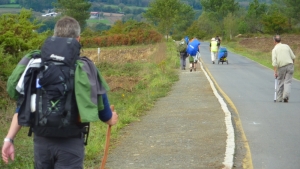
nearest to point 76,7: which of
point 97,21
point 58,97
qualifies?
point 97,21

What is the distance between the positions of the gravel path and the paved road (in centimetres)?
56

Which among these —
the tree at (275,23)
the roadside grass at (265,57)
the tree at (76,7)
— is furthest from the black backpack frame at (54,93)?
the tree at (275,23)

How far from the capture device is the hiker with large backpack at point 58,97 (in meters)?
4.55

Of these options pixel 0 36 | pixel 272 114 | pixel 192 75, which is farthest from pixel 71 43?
pixel 192 75

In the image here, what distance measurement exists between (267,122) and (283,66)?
13.9 ft

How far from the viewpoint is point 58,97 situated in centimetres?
455

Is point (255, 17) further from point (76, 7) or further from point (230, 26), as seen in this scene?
point (76, 7)

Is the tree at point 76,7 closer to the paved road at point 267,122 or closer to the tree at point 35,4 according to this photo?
the tree at point 35,4

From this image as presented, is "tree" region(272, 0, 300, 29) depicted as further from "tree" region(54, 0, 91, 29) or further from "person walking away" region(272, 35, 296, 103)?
"person walking away" region(272, 35, 296, 103)

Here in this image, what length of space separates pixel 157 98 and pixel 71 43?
13252 millimetres

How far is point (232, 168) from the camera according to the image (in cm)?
801

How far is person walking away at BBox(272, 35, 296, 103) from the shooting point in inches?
632

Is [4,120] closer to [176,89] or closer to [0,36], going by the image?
[0,36]

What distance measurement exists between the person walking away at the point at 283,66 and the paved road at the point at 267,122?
34 cm
